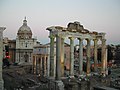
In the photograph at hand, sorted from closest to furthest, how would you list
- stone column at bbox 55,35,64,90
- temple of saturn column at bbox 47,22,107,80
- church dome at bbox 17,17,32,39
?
stone column at bbox 55,35,64,90 < temple of saturn column at bbox 47,22,107,80 < church dome at bbox 17,17,32,39

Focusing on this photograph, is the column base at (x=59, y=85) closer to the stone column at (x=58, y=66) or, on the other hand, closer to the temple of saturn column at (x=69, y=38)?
the stone column at (x=58, y=66)

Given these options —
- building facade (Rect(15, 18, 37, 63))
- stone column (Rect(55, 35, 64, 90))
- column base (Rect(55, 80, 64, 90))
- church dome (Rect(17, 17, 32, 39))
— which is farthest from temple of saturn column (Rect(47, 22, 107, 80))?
church dome (Rect(17, 17, 32, 39))

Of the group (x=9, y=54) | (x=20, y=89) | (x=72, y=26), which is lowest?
(x=20, y=89)

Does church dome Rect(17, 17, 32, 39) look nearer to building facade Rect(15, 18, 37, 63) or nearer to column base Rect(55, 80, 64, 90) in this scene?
building facade Rect(15, 18, 37, 63)

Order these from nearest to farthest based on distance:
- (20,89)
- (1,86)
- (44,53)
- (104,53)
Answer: (1,86) < (20,89) < (104,53) < (44,53)

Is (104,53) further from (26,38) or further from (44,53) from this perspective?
(26,38)

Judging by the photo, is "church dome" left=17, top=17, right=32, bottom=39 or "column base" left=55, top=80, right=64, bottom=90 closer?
"column base" left=55, top=80, right=64, bottom=90

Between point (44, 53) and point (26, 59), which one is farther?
point (26, 59)

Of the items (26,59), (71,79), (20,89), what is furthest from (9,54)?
(71,79)

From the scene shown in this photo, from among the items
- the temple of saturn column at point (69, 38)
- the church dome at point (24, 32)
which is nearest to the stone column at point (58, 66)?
the temple of saturn column at point (69, 38)

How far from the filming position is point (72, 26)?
24.2 m

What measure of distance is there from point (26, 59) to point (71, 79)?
33.7m

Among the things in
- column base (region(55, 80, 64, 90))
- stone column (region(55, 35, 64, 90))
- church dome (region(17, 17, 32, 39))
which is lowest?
column base (region(55, 80, 64, 90))

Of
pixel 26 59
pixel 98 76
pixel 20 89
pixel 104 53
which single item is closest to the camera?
pixel 20 89
